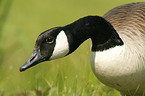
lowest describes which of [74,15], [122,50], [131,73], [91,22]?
[74,15]

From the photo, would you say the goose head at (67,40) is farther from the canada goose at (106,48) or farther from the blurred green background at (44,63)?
the blurred green background at (44,63)

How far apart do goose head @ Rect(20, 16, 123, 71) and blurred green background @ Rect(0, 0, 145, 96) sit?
0.57 m

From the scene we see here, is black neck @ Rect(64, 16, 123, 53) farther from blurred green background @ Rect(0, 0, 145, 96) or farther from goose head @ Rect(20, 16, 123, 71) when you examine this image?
blurred green background @ Rect(0, 0, 145, 96)

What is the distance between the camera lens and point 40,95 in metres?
3.26

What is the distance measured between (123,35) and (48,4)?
7.31m

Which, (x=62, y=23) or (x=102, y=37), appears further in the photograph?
(x=62, y=23)

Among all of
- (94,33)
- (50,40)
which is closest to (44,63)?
(94,33)

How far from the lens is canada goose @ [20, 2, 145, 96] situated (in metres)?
2.78

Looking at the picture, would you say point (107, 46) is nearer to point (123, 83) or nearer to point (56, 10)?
point (123, 83)

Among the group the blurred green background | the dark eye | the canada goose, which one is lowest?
the blurred green background

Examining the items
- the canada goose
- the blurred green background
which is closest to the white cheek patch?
the canada goose

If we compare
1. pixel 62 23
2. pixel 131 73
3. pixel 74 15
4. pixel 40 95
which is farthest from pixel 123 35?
pixel 74 15

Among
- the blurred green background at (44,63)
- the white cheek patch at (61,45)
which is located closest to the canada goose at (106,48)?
the white cheek patch at (61,45)

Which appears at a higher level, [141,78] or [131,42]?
[131,42]
